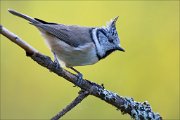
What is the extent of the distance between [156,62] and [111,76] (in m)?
0.61

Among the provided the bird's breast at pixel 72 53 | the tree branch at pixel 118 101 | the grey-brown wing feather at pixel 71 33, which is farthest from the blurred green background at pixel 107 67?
the tree branch at pixel 118 101

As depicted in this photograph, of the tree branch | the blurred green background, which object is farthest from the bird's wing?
the blurred green background

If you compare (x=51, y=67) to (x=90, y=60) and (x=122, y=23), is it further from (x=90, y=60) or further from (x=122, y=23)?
(x=122, y=23)

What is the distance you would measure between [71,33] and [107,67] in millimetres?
1483

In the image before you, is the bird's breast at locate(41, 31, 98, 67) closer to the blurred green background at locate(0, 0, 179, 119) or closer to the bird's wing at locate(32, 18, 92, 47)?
the bird's wing at locate(32, 18, 92, 47)

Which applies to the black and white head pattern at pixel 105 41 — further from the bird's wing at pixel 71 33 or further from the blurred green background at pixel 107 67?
the blurred green background at pixel 107 67

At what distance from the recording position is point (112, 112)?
17.3 feet

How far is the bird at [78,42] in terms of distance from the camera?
146 inches

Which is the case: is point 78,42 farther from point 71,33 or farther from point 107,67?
point 107,67

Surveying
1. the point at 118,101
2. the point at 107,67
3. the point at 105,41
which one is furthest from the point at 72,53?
the point at 107,67

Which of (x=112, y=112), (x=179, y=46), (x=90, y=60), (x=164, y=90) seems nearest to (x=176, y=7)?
(x=179, y=46)

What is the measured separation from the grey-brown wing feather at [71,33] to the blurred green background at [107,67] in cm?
126

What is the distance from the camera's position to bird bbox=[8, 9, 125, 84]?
3699mm

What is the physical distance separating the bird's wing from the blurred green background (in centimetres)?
126
